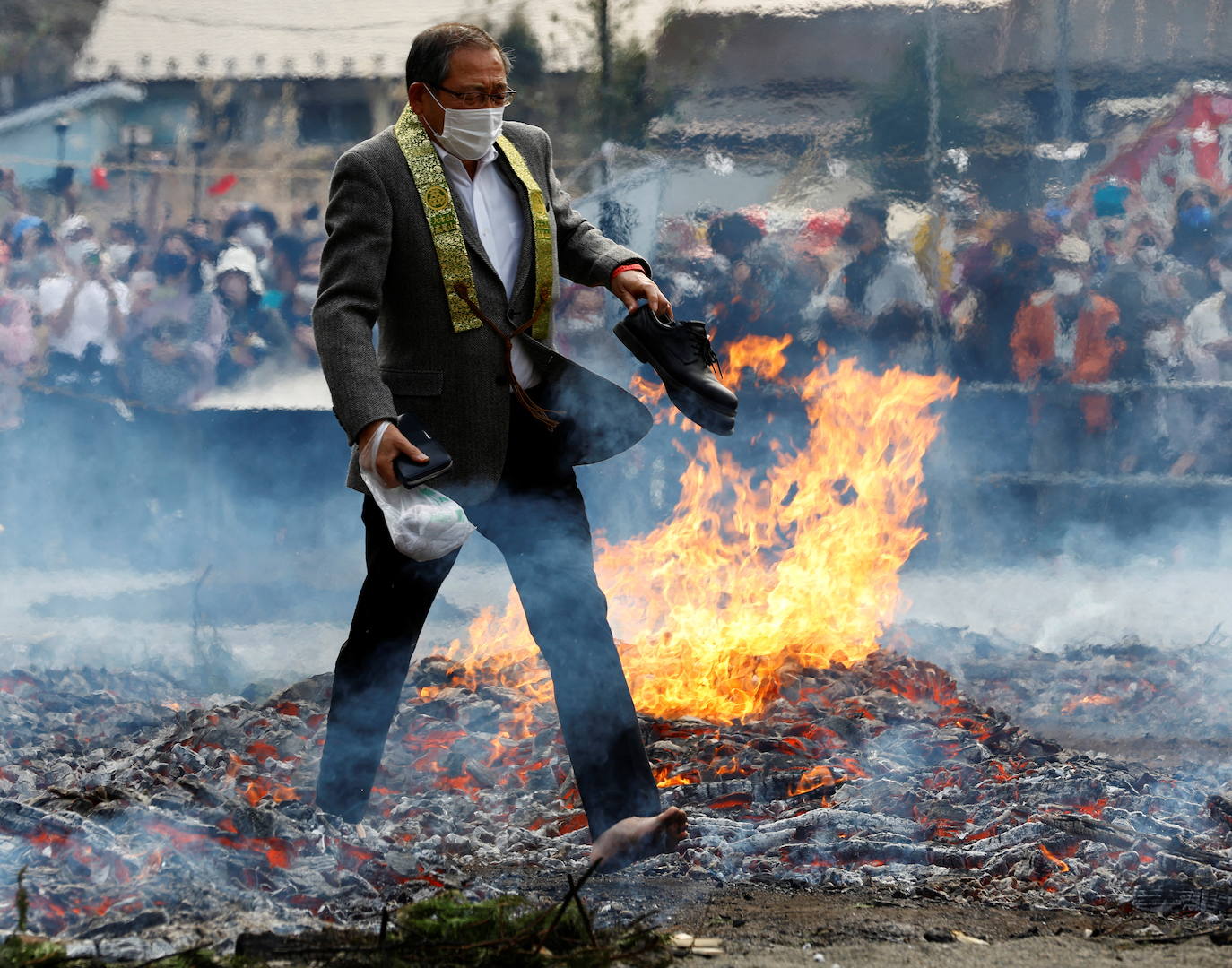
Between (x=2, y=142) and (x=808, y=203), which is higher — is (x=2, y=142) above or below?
above

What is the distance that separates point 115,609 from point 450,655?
8.47ft

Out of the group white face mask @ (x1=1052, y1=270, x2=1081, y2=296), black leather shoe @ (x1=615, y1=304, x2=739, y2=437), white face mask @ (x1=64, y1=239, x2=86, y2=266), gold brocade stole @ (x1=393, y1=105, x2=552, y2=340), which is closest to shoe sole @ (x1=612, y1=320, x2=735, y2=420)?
black leather shoe @ (x1=615, y1=304, x2=739, y2=437)

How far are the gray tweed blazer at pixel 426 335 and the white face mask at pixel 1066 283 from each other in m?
5.96

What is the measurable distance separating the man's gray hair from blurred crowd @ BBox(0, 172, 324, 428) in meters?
5.75

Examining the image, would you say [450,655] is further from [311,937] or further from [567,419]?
[311,937]

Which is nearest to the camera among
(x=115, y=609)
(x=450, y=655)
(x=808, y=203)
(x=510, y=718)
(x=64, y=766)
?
(x=64, y=766)

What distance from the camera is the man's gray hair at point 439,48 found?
11.6 ft

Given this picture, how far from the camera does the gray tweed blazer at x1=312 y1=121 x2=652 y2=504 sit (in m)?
3.45

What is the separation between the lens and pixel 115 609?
8164mm

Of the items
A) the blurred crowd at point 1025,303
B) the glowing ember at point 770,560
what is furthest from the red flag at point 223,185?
the glowing ember at point 770,560

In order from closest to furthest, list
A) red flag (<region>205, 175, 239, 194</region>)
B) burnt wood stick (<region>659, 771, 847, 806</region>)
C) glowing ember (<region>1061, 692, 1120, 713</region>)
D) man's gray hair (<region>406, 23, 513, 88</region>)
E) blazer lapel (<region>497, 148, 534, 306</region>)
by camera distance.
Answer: man's gray hair (<region>406, 23, 513, 88</region>), blazer lapel (<region>497, 148, 534, 306</region>), burnt wood stick (<region>659, 771, 847, 806</region>), glowing ember (<region>1061, 692, 1120, 713</region>), red flag (<region>205, 175, 239, 194</region>)

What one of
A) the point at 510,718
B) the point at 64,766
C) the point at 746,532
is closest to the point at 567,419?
the point at 510,718

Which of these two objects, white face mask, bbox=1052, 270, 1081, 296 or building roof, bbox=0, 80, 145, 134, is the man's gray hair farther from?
building roof, bbox=0, 80, 145, 134

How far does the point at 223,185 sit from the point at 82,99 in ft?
3.58
